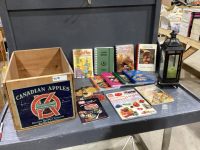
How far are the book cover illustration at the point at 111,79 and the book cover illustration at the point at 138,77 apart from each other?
4.4 inches

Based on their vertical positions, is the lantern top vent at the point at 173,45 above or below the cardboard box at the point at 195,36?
above

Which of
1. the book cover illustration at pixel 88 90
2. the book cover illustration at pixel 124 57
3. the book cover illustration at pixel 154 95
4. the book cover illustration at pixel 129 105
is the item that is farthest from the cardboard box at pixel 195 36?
the book cover illustration at pixel 88 90

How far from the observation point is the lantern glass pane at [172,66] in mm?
1211

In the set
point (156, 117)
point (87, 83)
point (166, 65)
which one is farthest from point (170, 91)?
point (87, 83)

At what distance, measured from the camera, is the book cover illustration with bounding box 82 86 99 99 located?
1.21 m

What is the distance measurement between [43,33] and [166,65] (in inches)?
37.9

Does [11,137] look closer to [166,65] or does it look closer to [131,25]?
[166,65]

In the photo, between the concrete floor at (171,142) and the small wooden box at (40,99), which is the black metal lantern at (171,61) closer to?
the small wooden box at (40,99)

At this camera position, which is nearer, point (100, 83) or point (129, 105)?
point (129, 105)

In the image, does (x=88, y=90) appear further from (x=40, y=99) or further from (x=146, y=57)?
(x=146, y=57)

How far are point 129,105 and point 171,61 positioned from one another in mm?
456

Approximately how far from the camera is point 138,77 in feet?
4.51

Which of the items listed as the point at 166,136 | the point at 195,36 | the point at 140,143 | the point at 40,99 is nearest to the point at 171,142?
the point at 140,143

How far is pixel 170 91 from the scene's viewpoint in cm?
125
